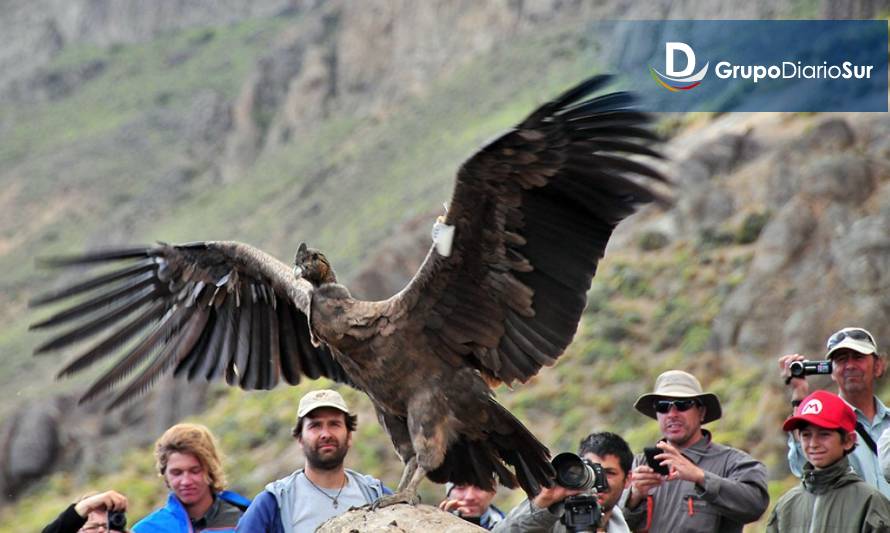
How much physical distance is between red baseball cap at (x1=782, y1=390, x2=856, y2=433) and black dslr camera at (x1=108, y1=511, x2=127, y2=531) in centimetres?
366

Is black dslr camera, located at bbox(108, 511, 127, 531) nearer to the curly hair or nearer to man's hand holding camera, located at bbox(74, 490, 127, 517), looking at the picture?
man's hand holding camera, located at bbox(74, 490, 127, 517)

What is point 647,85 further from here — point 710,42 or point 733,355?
point 733,355

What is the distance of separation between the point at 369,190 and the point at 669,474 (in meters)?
45.3

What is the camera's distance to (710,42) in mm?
39844

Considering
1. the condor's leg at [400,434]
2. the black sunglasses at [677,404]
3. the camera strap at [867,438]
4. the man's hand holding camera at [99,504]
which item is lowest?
the man's hand holding camera at [99,504]

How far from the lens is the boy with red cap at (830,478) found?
263 inches

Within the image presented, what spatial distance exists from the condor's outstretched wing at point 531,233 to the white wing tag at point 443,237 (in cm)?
5

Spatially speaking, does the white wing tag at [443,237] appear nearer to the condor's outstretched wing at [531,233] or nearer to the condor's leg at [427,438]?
the condor's outstretched wing at [531,233]

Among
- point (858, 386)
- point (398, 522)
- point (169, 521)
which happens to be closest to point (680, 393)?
point (858, 386)

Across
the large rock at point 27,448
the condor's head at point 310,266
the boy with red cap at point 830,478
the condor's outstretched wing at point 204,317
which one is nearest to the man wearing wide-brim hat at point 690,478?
the boy with red cap at point 830,478

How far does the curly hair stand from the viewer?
7984 millimetres

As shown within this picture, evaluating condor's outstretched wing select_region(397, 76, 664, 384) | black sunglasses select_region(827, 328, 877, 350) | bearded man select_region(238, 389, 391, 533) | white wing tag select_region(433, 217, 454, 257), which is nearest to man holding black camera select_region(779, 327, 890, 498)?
black sunglasses select_region(827, 328, 877, 350)

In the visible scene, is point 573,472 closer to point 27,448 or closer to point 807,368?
point 807,368

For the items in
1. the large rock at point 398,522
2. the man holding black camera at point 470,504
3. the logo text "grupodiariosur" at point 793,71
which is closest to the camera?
the large rock at point 398,522
